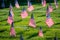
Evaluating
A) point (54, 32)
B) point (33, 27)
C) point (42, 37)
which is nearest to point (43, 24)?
point (33, 27)

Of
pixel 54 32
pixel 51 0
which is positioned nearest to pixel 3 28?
pixel 54 32

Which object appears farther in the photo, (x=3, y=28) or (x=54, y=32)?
(x=3, y=28)

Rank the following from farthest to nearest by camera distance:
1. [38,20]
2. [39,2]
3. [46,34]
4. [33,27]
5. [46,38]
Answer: [39,2], [38,20], [33,27], [46,34], [46,38]

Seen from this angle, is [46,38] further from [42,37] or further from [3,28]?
[3,28]

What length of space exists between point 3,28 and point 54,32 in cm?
355

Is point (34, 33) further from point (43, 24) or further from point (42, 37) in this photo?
point (43, 24)

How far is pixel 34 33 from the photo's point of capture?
13.9 m

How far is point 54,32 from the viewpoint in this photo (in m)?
13.9

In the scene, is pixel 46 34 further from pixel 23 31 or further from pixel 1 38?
pixel 1 38

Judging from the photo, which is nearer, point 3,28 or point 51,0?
point 3,28

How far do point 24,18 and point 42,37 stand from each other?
6025 millimetres

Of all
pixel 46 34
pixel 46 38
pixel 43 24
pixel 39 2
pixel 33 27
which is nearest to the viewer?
pixel 46 38

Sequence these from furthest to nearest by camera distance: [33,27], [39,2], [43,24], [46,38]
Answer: [39,2] < [43,24] < [33,27] < [46,38]

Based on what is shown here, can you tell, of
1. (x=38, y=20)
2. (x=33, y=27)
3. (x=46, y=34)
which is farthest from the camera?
(x=38, y=20)
